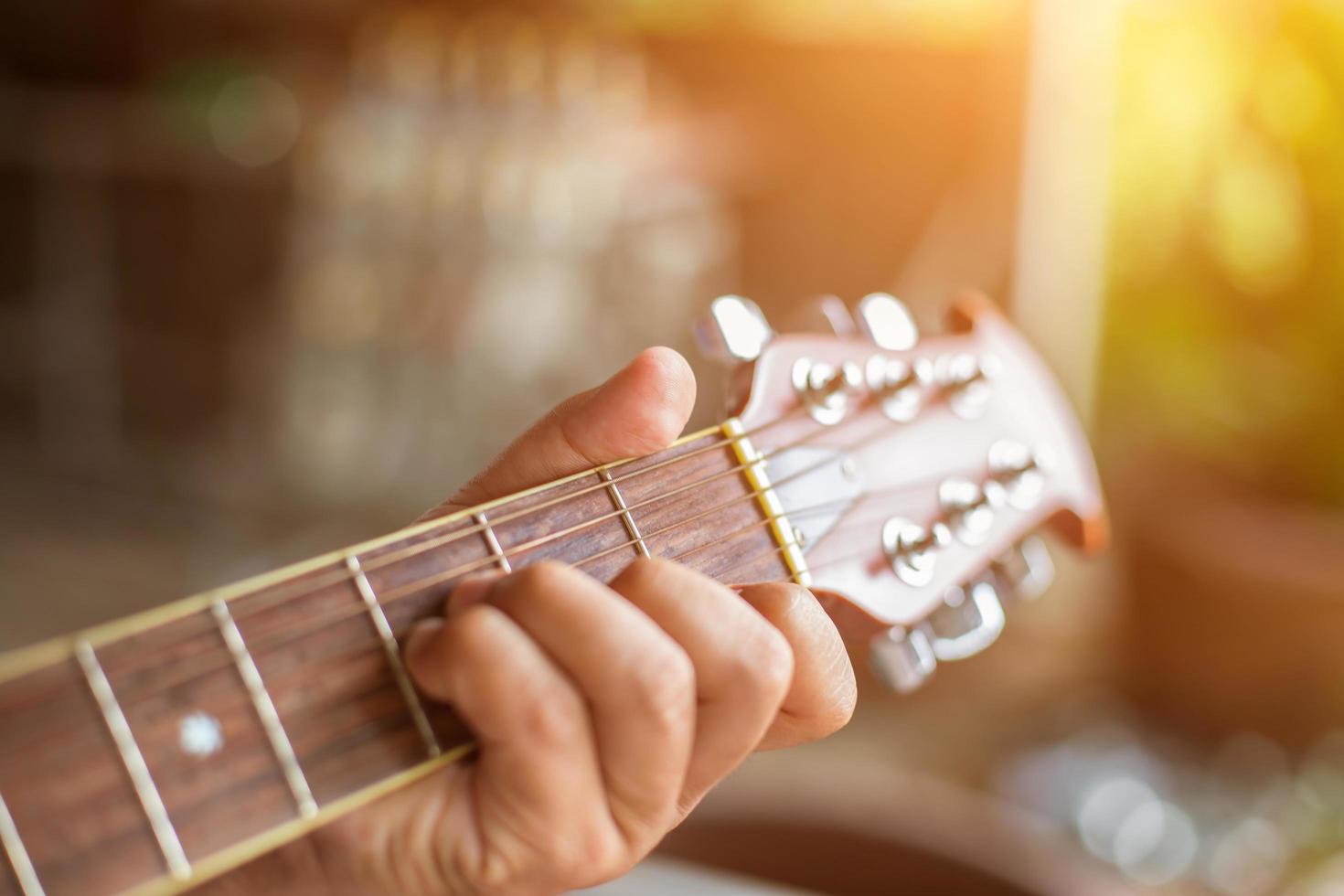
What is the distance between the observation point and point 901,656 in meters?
0.65

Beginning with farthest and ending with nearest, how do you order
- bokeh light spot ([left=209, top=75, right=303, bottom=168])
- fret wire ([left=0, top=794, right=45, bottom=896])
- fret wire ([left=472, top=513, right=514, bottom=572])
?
1. bokeh light spot ([left=209, top=75, right=303, bottom=168])
2. fret wire ([left=472, top=513, right=514, bottom=572])
3. fret wire ([left=0, top=794, right=45, bottom=896])

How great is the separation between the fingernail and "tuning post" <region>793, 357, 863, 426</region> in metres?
0.22

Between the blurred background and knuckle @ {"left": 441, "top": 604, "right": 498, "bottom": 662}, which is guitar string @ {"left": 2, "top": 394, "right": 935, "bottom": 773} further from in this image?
the blurred background

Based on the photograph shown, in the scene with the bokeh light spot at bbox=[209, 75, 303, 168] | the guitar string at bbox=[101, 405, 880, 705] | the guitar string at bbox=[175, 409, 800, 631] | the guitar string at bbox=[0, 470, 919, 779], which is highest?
the bokeh light spot at bbox=[209, 75, 303, 168]

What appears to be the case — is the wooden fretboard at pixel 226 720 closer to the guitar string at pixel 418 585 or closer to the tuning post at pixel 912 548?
the guitar string at pixel 418 585

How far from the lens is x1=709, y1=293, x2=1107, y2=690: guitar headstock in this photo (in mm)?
631

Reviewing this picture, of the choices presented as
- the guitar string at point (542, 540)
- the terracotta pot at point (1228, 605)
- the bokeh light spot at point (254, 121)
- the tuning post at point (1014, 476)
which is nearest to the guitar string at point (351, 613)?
the guitar string at point (542, 540)

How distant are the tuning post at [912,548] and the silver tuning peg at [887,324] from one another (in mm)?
100

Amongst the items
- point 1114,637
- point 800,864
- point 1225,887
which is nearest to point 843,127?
point 1114,637

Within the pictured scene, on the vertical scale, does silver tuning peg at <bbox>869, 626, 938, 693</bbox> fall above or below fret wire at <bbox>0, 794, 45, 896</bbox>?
below

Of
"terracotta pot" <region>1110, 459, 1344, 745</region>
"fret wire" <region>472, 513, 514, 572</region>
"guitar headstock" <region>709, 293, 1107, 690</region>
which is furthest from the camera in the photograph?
"terracotta pot" <region>1110, 459, 1344, 745</region>

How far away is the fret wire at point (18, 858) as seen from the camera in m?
0.42

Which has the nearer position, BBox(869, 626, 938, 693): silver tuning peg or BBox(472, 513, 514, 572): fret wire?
BBox(472, 513, 514, 572): fret wire

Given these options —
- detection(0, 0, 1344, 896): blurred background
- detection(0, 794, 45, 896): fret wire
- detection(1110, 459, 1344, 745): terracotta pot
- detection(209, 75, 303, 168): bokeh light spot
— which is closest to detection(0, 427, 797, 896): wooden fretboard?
detection(0, 794, 45, 896): fret wire
